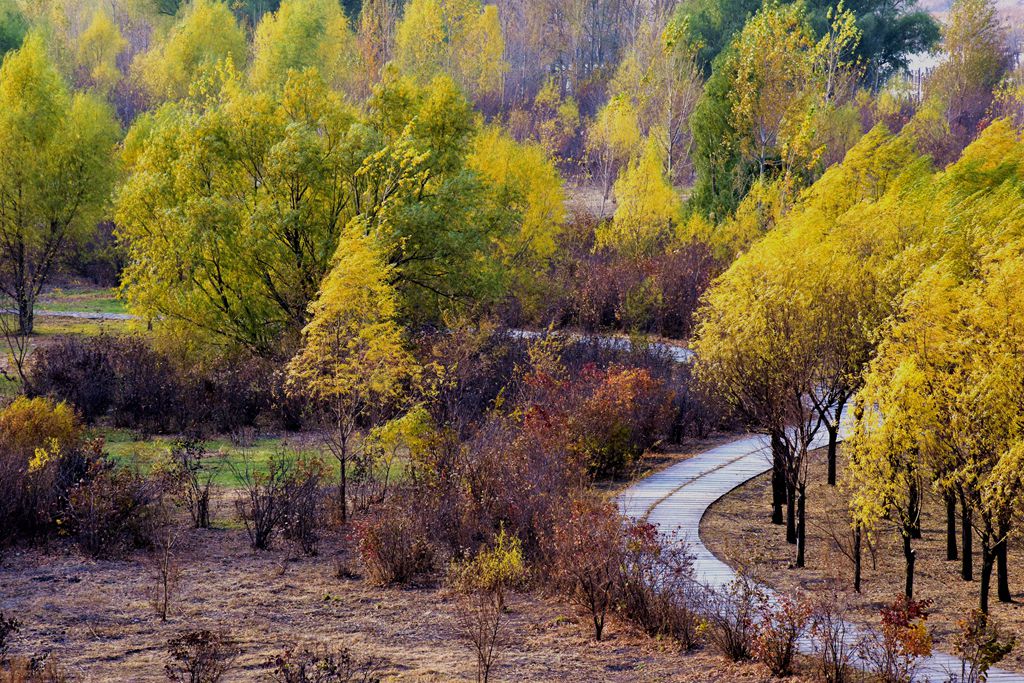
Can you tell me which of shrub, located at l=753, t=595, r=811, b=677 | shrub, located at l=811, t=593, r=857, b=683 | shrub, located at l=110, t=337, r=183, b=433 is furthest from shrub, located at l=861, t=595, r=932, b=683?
shrub, located at l=110, t=337, r=183, b=433

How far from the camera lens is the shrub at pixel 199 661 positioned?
23.6ft

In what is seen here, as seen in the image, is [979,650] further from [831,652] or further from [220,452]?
[220,452]

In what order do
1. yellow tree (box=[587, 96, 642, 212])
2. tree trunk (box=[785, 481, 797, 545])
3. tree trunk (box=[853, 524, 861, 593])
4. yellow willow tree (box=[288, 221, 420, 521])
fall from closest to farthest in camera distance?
tree trunk (box=[853, 524, 861, 593])
tree trunk (box=[785, 481, 797, 545])
yellow willow tree (box=[288, 221, 420, 521])
yellow tree (box=[587, 96, 642, 212])

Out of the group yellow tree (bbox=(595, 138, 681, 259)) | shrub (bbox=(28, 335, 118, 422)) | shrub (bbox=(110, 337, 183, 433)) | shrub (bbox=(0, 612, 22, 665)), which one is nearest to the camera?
shrub (bbox=(0, 612, 22, 665))

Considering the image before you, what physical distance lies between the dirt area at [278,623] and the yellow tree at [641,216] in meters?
22.6

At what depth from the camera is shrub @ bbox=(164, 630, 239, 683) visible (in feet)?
23.6

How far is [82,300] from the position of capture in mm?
35219

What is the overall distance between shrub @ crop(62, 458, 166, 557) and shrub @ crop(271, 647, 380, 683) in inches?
157

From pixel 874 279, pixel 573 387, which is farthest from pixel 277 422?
pixel 874 279

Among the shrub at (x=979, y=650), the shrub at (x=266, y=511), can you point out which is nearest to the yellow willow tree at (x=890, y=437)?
the shrub at (x=979, y=650)

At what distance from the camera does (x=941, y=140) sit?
1939 inches

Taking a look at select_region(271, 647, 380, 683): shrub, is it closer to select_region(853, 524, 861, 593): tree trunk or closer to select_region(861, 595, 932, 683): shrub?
select_region(861, 595, 932, 683): shrub

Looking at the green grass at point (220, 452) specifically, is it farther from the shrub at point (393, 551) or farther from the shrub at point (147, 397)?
the shrub at point (393, 551)

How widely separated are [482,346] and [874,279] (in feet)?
24.7
